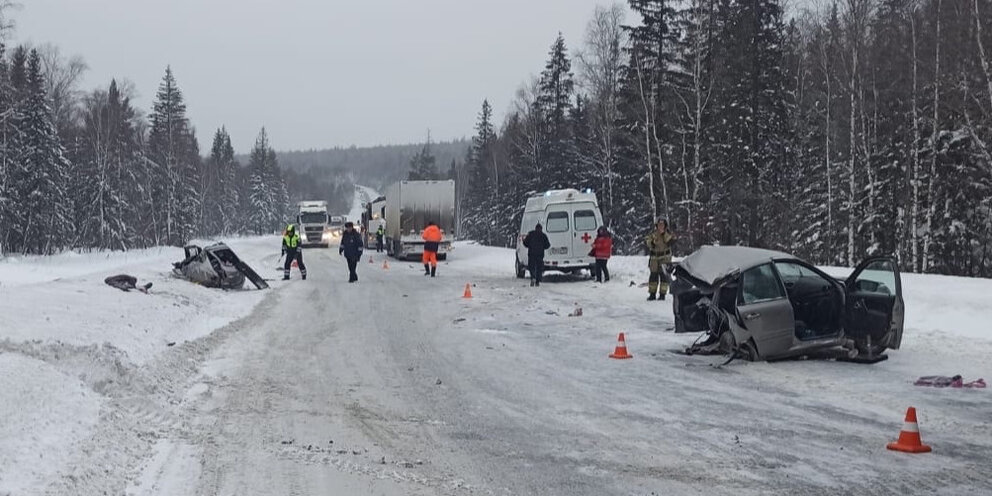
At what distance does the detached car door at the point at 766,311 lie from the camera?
10195 millimetres

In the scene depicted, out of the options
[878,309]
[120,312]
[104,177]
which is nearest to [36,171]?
[104,177]

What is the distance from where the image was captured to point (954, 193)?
31.3m

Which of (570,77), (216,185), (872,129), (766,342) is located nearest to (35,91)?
(570,77)

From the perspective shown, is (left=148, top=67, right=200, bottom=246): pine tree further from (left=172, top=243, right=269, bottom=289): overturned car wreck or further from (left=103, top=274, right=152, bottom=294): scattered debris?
(left=103, top=274, right=152, bottom=294): scattered debris

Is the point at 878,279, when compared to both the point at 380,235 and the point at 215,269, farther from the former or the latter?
the point at 380,235

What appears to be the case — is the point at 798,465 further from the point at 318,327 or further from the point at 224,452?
the point at 318,327

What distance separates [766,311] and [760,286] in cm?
35

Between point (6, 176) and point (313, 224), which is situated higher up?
point (6, 176)

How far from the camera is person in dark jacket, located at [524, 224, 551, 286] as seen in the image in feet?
74.5

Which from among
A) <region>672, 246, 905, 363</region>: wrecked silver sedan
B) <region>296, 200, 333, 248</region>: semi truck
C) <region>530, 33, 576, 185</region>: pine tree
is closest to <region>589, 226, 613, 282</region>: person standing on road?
<region>672, 246, 905, 363</region>: wrecked silver sedan

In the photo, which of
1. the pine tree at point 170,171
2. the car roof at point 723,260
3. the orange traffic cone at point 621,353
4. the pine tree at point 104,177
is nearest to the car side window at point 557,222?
the car roof at point 723,260

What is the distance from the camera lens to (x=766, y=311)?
10188mm

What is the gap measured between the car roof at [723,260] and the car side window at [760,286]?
11 centimetres

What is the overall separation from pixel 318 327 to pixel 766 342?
7948mm
